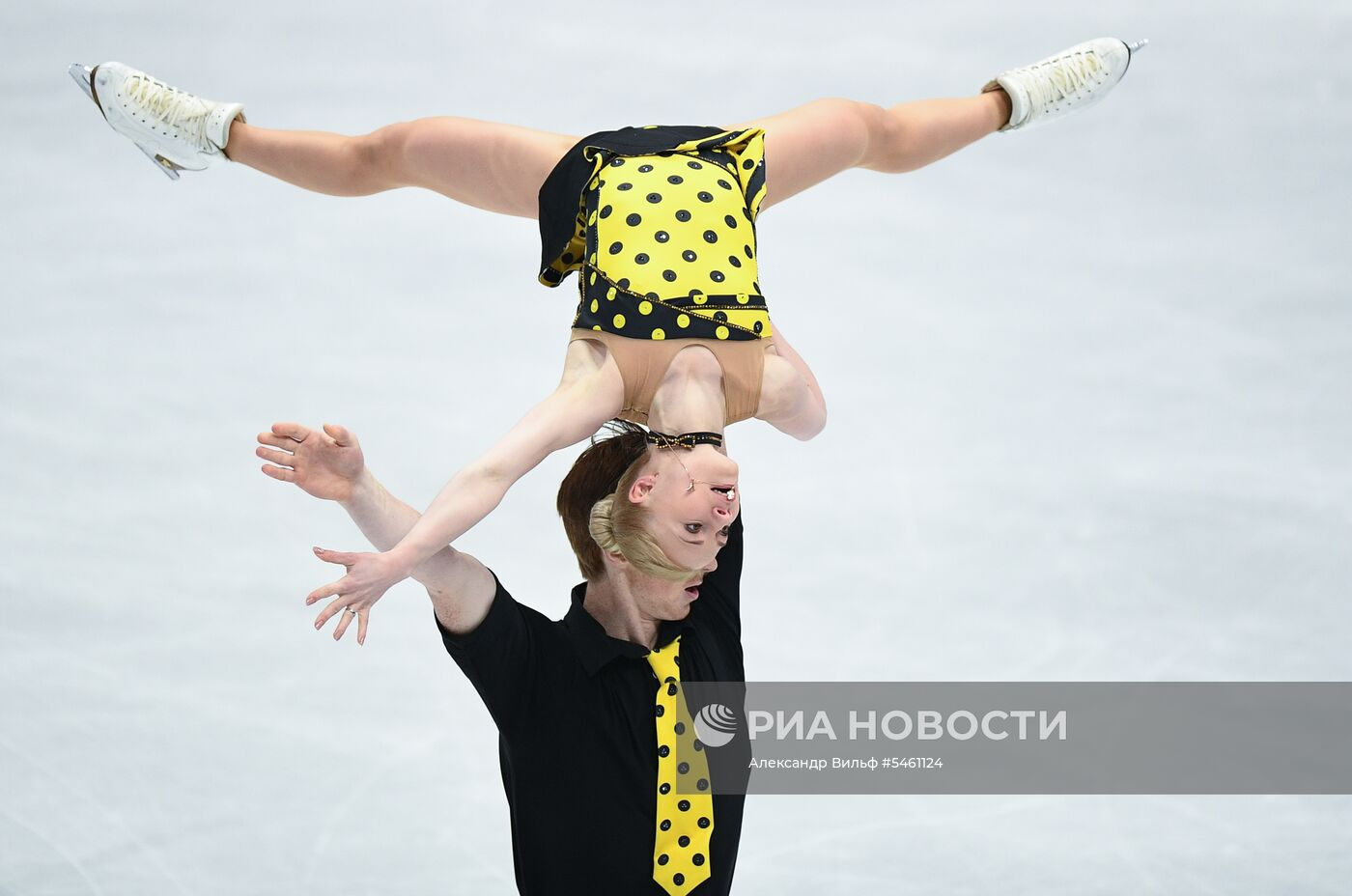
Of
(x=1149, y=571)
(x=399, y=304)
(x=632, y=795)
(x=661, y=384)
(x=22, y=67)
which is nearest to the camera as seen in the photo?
(x=632, y=795)

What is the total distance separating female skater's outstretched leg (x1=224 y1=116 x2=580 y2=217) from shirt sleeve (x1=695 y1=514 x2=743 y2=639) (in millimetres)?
1302

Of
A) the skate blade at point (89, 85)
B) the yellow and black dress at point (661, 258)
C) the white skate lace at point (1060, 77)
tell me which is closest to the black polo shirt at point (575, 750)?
the yellow and black dress at point (661, 258)

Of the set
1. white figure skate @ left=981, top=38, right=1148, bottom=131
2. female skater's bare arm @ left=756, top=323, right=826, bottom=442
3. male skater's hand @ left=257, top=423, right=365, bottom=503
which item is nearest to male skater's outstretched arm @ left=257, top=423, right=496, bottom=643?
male skater's hand @ left=257, top=423, right=365, bottom=503

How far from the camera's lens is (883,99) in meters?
7.75

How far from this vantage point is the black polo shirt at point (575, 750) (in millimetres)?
3543

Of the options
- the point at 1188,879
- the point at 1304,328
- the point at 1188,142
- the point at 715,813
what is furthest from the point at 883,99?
the point at 715,813

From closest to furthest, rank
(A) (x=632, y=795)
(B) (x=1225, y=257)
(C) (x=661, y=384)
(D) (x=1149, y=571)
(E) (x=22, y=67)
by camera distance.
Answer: (A) (x=632, y=795) < (C) (x=661, y=384) < (D) (x=1149, y=571) < (B) (x=1225, y=257) < (E) (x=22, y=67)

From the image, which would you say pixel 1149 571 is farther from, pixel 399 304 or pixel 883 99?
pixel 399 304

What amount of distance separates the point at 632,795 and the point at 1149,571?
10.6ft

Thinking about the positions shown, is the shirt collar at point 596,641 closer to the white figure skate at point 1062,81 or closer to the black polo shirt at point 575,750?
the black polo shirt at point 575,750

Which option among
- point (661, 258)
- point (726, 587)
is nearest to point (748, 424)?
point (661, 258)

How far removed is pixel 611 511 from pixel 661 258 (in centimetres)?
76

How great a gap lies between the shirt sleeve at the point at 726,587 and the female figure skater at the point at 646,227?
0.81ft

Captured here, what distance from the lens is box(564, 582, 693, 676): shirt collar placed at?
3.62 m
